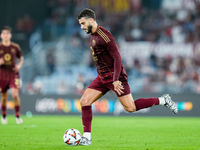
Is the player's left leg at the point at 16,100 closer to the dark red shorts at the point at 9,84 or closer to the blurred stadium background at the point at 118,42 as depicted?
the dark red shorts at the point at 9,84

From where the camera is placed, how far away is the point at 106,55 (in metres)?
7.02

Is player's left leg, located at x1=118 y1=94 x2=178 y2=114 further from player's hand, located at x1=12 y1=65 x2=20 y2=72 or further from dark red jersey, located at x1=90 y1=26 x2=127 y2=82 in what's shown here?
player's hand, located at x1=12 y1=65 x2=20 y2=72

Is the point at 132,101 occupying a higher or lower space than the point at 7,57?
lower

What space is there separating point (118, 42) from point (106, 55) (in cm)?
1370

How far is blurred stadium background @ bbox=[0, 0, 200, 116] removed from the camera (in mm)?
17984

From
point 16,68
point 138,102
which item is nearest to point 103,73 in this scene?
point 138,102

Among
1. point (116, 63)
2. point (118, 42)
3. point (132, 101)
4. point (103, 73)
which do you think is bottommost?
point (132, 101)

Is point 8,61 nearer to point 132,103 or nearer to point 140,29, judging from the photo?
point 132,103

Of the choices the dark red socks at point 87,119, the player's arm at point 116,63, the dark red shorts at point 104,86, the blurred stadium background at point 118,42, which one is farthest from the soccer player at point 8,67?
the blurred stadium background at point 118,42

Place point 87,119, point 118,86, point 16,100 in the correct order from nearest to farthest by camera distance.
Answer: point 118,86 < point 87,119 < point 16,100

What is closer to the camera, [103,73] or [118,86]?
[118,86]

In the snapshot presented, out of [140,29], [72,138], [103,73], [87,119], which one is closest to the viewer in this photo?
[72,138]

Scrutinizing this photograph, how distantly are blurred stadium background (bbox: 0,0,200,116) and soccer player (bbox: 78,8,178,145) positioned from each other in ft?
31.6

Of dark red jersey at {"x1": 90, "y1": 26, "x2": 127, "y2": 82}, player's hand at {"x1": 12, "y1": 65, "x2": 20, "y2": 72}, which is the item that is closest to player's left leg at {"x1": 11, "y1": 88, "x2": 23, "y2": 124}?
player's hand at {"x1": 12, "y1": 65, "x2": 20, "y2": 72}
